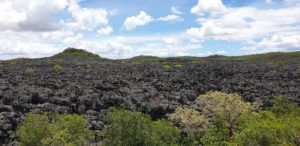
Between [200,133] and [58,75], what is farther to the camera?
[58,75]

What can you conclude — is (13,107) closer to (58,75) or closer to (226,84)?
(58,75)

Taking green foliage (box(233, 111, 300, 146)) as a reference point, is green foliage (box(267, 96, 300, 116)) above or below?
below

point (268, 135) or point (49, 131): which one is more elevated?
point (49, 131)

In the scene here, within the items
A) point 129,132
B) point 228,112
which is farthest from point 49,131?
point 228,112

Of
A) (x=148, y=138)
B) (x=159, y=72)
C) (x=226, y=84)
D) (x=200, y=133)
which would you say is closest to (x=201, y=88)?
(x=226, y=84)

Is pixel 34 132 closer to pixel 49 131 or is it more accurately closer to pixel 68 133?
pixel 49 131

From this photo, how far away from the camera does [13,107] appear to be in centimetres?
4012

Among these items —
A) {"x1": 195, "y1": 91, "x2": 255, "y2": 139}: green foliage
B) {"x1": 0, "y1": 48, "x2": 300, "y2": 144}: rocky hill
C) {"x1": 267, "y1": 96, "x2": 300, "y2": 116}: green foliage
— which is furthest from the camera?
{"x1": 0, "y1": 48, "x2": 300, "y2": 144}: rocky hill

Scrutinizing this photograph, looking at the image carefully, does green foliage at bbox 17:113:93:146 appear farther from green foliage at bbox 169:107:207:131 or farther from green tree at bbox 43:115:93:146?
green foliage at bbox 169:107:207:131

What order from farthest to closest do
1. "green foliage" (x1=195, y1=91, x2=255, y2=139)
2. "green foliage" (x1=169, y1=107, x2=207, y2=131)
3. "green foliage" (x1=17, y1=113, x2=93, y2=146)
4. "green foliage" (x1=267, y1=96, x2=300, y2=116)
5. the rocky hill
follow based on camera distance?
1. the rocky hill
2. "green foliage" (x1=267, y1=96, x2=300, y2=116)
3. "green foliage" (x1=195, y1=91, x2=255, y2=139)
4. "green foliage" (x1=169, y1=107, x2=207, y2=131)
5. "green foliage" (x1=17, y1=113, x2=93, y2=146)

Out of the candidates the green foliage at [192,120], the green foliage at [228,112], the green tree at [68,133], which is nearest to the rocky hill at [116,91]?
the green foliage at [192,120]

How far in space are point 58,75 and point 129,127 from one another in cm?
4121

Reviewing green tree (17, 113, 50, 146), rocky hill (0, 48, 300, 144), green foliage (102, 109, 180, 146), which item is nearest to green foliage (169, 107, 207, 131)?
green foliage (102, 109, 180, 146)

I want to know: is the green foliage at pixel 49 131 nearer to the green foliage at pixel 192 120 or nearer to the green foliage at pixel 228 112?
the green foliage at pixel 192 120
